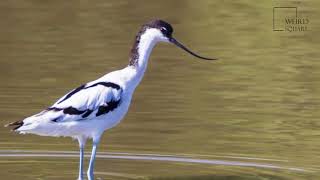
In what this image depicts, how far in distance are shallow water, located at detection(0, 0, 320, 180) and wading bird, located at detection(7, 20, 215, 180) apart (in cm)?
59

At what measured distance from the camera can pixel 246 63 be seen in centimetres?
1686

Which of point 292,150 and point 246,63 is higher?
point 246,63

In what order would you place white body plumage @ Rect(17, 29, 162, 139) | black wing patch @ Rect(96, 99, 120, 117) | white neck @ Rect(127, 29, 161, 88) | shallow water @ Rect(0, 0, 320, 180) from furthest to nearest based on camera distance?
1. shallow water @ Rect(0, 0, 320, 180)
2. white neck @ Rect(127, 29, 161, 88)
3. black wing patch @ Rect(96, 99, 120, 117)
4. white body plumage @ Rect(17, 29, 162, 139)

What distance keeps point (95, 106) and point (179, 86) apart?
15.2ft

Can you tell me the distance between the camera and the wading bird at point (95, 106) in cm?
1052

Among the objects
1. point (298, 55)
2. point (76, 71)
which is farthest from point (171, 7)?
point (76, 71)

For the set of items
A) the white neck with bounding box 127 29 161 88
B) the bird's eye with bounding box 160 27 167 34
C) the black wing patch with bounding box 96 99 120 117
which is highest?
the bird's eye with bounding box 160 27 167 34

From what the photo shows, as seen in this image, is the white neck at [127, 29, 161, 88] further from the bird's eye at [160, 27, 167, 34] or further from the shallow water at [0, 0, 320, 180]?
the shallow water at [0, 0, 320, 180]

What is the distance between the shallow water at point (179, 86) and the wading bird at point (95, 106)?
23.4 inches

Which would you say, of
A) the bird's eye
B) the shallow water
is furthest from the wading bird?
the shallow water

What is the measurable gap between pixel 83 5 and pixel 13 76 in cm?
490

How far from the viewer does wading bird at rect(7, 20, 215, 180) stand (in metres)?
10.5

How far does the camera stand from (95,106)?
10703 millimetres

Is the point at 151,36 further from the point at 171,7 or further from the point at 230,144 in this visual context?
the point at 171,7
